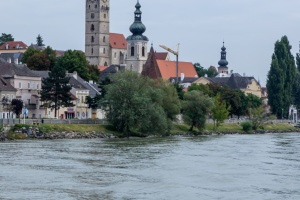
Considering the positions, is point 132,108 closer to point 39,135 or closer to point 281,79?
point 39,135

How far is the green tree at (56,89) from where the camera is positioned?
→ 103000mm

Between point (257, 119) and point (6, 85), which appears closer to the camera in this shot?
point (6, 85)

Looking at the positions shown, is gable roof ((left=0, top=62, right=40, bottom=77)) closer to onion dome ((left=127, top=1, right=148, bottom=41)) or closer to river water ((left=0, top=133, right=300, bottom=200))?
river water ((left=0, top=133, right=300, bottom=200))

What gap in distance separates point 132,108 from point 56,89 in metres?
16.1

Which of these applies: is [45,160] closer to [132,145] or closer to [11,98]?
[132,145]

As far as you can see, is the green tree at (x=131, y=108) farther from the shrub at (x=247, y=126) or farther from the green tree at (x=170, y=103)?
the shrub at (x=247, y=126)

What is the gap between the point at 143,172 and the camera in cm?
5066

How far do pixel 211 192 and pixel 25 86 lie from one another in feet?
221

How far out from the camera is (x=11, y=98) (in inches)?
4006

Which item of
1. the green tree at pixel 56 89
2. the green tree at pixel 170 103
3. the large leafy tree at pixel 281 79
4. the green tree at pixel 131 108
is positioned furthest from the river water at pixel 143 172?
the large leafy tree at pixel 281 79

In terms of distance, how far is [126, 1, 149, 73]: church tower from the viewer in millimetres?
188625

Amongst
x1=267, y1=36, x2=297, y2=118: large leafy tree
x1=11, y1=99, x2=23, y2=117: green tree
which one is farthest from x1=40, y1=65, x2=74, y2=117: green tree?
x1=267, y1=36, x2=297, y2=118: large leafy tree

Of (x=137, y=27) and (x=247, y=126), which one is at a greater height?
(x=137, y=27)

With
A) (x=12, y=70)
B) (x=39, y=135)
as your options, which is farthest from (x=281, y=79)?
(x=39, y=135)
